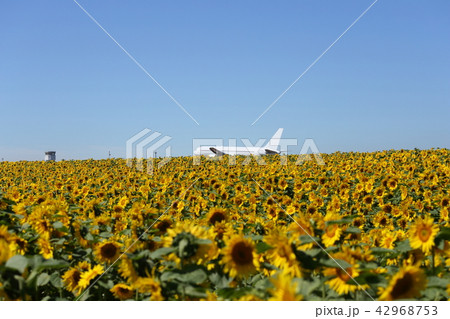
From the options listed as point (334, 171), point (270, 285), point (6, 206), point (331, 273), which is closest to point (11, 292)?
point (270, 285)

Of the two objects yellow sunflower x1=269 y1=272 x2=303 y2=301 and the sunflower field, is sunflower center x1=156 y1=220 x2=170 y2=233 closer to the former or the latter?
the sunflower field

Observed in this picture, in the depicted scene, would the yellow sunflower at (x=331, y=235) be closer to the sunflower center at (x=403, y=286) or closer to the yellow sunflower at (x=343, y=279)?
the yellow sunflower at (x=343, y=279)

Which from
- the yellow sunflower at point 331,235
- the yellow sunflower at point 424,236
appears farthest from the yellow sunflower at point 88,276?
the yellow sunflower at point 424,236

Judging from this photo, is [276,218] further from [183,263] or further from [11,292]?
[11,292]

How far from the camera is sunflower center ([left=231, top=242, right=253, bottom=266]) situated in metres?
3.12

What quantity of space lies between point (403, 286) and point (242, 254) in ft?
3.69

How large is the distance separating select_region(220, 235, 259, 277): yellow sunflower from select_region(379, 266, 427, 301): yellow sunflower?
36.9 inches

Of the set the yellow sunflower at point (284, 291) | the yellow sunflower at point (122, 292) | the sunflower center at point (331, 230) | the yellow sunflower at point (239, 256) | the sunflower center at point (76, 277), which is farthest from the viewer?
the sunflower center at point (76, 277)

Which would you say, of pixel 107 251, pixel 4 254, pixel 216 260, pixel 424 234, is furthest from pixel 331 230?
pixel 4 254

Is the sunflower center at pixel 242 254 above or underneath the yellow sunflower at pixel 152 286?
above

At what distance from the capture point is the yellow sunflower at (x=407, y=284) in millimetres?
2713

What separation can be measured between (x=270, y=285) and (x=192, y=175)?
41.4ft

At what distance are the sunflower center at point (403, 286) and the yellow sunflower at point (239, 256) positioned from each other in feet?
3.15

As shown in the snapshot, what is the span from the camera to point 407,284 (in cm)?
276
